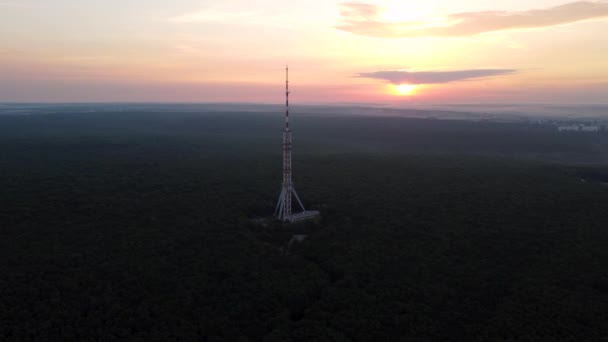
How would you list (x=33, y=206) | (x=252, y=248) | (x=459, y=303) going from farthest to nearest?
(x=33, y=206)
(x=252, y=248)
(x=459, y=303)

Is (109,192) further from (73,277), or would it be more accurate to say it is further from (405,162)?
(405,162)

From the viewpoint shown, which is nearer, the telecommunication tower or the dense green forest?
the dense green forest

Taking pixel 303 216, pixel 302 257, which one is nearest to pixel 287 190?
pixel 303 216

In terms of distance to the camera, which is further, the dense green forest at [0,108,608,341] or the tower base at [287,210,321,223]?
the tower base at [287,210,321,223]

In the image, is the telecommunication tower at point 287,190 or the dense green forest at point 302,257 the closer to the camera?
the dense green forest at point 302,257

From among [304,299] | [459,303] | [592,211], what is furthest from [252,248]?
[592,211]

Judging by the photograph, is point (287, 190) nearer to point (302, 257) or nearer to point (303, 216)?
point (303, 216)

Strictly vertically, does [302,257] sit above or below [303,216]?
below

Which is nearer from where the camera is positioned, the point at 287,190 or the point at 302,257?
the point at 302,257
